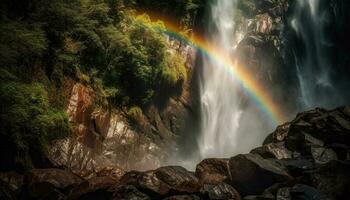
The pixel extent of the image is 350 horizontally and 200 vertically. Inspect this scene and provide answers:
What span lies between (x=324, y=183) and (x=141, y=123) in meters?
10.5

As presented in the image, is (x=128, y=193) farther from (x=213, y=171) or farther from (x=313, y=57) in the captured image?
(x=313, y=57)

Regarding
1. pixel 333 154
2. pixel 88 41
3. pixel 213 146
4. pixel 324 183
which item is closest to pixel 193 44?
pixel 213 146

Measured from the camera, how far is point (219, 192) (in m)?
10.8

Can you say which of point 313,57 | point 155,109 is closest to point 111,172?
point 155,109

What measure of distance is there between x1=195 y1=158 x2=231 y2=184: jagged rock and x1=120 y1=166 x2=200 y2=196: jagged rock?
0.81 meters

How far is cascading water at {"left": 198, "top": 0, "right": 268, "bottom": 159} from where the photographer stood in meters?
23.8

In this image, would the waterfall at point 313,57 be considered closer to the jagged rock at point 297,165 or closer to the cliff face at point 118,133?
the cliff face at point 118,133

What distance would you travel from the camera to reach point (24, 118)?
11.8m

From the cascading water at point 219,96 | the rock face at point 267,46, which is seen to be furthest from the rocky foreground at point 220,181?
the rock face at point 267,46

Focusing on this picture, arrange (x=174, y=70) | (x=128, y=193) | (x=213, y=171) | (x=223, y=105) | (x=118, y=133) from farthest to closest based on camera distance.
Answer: (x=223, y=105), (x=174, y=70), (x=118, y=133), (x=213, y=171), (x=128, y=193)

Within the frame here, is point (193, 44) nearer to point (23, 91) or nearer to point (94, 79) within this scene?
point (94, 79)

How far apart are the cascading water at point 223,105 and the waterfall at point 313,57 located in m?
8.97

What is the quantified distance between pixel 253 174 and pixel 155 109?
30.5 ft

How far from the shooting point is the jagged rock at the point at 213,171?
40.5 ft
